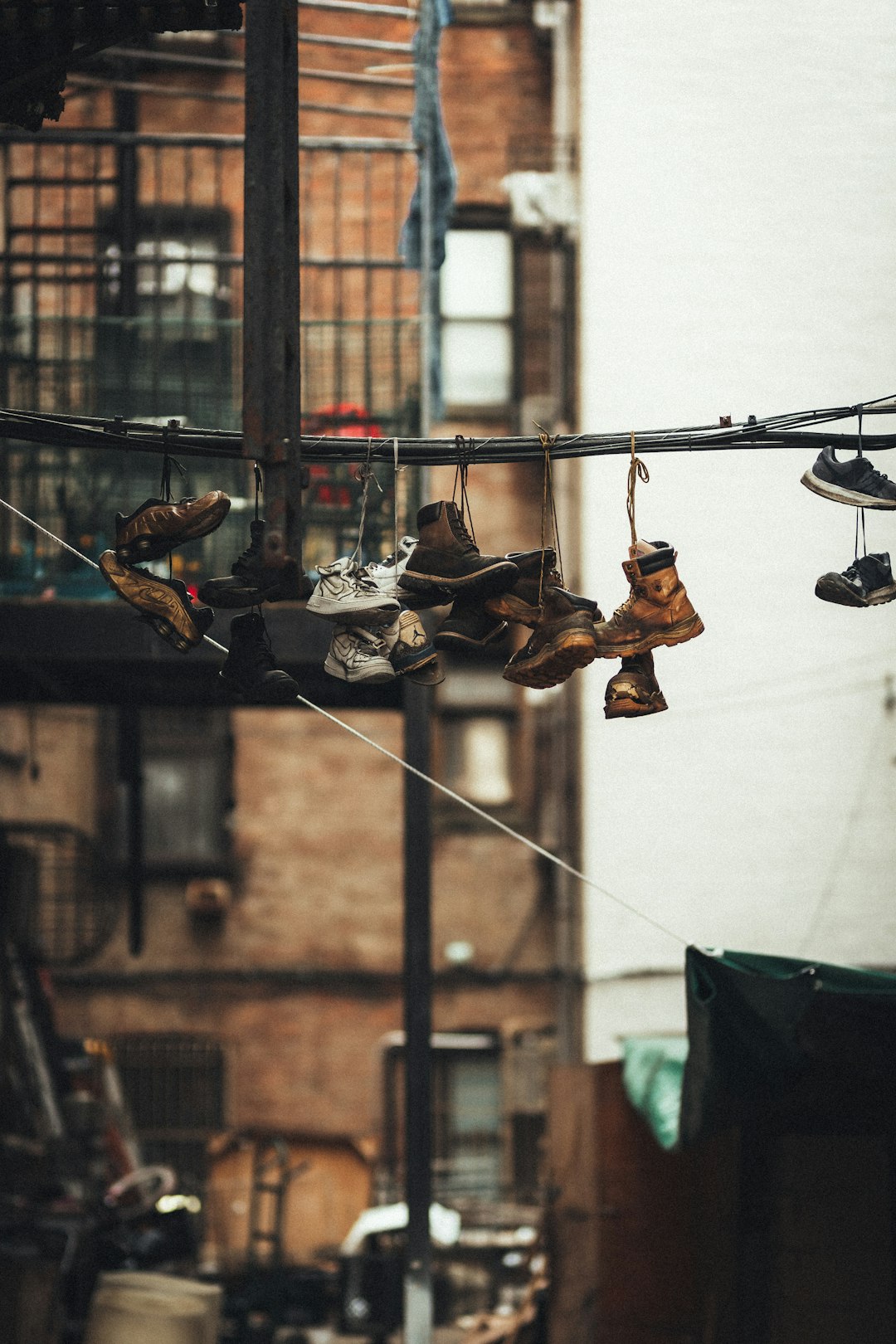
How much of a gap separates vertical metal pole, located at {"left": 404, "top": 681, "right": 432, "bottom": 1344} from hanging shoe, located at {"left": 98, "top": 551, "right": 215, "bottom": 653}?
94.5 inches

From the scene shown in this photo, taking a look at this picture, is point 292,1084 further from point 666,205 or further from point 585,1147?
point 666,205

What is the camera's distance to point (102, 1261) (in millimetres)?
12477

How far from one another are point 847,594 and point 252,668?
257 cm

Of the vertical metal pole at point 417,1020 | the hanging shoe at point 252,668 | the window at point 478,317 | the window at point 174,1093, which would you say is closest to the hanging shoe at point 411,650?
the hanging shoe at point 252,668

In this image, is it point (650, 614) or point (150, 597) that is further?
point (150, 597)

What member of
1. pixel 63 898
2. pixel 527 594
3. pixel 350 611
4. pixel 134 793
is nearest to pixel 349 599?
pixel 350 611

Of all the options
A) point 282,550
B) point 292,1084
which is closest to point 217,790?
point 292,1084

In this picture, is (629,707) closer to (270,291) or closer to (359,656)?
(359,656)

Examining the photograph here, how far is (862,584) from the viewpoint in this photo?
22.0 feet

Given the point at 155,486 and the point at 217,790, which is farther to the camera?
the point at 217,790

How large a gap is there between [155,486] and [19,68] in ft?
11.9

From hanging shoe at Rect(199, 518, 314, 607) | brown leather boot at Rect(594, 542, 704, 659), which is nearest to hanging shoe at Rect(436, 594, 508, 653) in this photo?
brown leather boot at Rect(594, 542, 704, 659)

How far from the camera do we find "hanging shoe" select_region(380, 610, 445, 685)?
23.0 ft

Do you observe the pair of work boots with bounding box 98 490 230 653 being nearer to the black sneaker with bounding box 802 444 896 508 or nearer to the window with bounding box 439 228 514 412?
the black sneaker with bounding box 802 444 896 508
